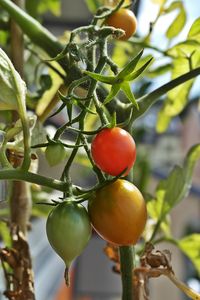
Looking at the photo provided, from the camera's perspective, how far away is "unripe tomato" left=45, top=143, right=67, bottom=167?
16.3 inches

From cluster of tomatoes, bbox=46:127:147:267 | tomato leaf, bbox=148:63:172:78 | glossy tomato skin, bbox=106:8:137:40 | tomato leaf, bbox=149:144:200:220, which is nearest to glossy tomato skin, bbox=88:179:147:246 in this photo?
cluster of tomatoes, bbox=46:127:147:267

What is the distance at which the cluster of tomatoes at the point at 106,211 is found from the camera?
0.37 metres

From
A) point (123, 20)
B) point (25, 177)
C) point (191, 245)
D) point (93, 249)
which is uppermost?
point (123, 20)

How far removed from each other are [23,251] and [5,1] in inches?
8.8

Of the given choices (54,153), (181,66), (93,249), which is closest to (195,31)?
(181,66)

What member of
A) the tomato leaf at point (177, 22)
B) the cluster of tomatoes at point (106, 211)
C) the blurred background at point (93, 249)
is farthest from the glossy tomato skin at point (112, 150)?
the tomato leaf at point (177, 22)

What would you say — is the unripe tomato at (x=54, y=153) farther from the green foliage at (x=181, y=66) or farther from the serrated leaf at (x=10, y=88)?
the green foliage at (x=181, y=66)

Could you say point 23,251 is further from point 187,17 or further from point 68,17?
point 68,17

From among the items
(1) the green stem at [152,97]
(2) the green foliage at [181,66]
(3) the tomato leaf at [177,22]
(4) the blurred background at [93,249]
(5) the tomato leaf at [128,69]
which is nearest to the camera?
(5) the tomato leaf at [128,69]

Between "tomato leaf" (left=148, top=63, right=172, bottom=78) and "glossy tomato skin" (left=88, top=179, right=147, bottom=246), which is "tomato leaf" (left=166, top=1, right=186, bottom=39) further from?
"glossy tomato skin" (left=88, top=179, right=147, bottom=246)

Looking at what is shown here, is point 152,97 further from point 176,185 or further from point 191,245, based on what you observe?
point 191,245

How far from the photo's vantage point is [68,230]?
372mm

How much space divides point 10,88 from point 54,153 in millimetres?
55

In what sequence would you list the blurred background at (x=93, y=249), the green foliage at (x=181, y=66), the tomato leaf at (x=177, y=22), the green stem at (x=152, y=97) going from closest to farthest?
1. the green stem at (x=152, y=97)
2. the green foliage at (x=181, y=66)
3. the tomato leaf at (x=177, y=22)
4. the blurred background at (x=93, y=249)
